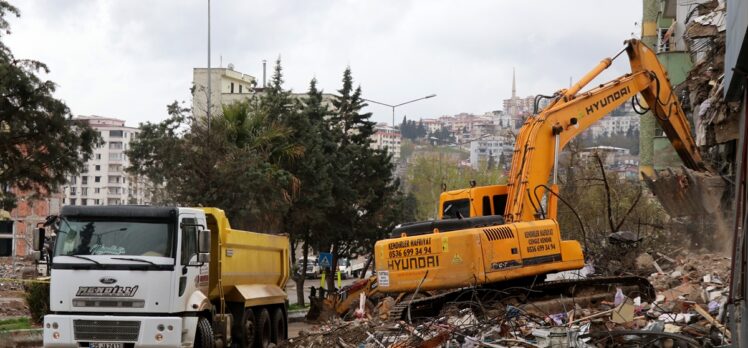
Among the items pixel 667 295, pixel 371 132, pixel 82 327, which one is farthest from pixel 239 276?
pixel 371 132

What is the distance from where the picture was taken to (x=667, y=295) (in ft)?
58.6

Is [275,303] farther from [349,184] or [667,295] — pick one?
[349,184]

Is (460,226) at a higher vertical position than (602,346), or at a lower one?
higher

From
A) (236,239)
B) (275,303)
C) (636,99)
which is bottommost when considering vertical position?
(275,303)

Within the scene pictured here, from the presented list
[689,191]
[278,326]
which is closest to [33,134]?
[278,326]

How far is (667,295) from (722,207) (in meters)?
5.39

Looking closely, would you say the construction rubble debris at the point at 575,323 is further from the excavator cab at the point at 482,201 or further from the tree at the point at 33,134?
the tree at the point at 33,134

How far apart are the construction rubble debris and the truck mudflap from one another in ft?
9.48

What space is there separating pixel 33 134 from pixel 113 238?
12.2 m

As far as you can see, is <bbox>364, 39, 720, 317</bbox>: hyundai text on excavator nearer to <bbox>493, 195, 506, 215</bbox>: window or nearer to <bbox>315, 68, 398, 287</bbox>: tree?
<bbox>493, 195, 506, 215</bbox>: window

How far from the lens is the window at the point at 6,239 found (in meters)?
15.1

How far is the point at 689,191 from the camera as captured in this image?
23281mm

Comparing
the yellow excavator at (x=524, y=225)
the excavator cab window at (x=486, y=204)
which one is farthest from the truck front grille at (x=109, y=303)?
the excavator cab window at (x=486, y=204)

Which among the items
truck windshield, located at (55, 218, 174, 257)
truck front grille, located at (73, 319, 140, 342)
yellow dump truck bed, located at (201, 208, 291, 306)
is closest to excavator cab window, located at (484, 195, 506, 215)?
yellow dump truck bed, located at (201, 208, 291, 306)
